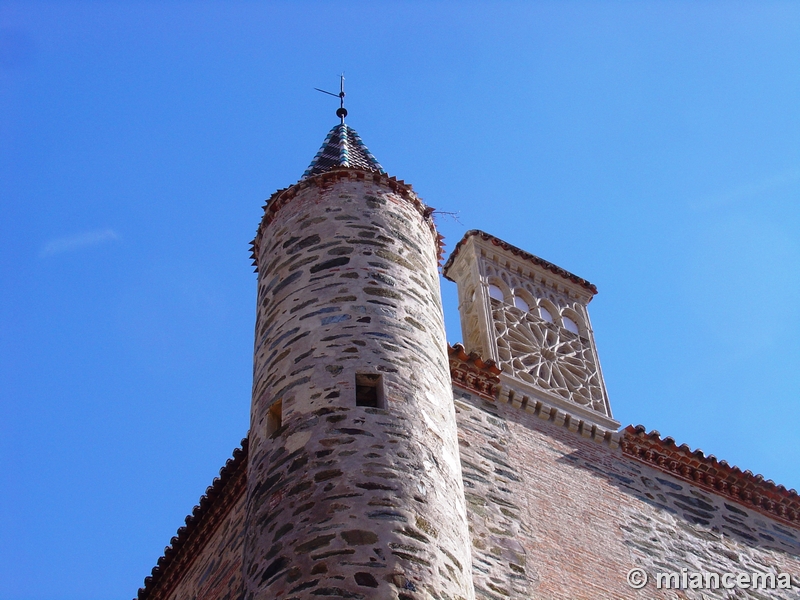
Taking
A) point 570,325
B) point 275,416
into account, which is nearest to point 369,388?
point 275,416

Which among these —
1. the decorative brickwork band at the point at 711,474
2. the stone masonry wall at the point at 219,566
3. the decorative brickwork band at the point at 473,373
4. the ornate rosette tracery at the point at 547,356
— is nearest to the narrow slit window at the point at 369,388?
the stone masonry wall at the point at 219,566

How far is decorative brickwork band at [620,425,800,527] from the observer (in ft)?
35.9

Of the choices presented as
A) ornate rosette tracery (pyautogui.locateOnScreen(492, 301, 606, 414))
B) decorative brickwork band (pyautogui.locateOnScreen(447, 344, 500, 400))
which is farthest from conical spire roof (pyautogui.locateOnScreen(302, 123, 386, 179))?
ornate rosette tracery (pyautogui.locateOnScreen(492, 301, 606, 414))

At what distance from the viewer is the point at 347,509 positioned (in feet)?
21.4

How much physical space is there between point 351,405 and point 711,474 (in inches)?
209

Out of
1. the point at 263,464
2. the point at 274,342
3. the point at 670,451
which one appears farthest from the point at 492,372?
the point at 263,464

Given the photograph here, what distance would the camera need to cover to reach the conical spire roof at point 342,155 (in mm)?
10062

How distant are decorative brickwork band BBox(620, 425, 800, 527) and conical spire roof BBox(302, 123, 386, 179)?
3739 millimetres

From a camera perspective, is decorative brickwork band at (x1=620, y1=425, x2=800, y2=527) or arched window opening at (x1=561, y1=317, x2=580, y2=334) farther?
arched window opening at (x1=561, y1=317, x2=580, y2=334)

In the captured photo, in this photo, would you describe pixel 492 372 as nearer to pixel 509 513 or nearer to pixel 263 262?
pixel 509 513

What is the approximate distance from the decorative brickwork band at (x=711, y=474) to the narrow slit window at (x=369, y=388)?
13.8 ft

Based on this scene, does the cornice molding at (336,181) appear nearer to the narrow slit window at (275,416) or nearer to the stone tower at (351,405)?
the stone tower at (351,405)

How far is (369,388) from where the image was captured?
24.8 feet

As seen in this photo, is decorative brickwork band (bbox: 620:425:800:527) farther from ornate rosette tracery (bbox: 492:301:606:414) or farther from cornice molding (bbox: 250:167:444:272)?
cornice molding (bbox: 250:167:444:272)
